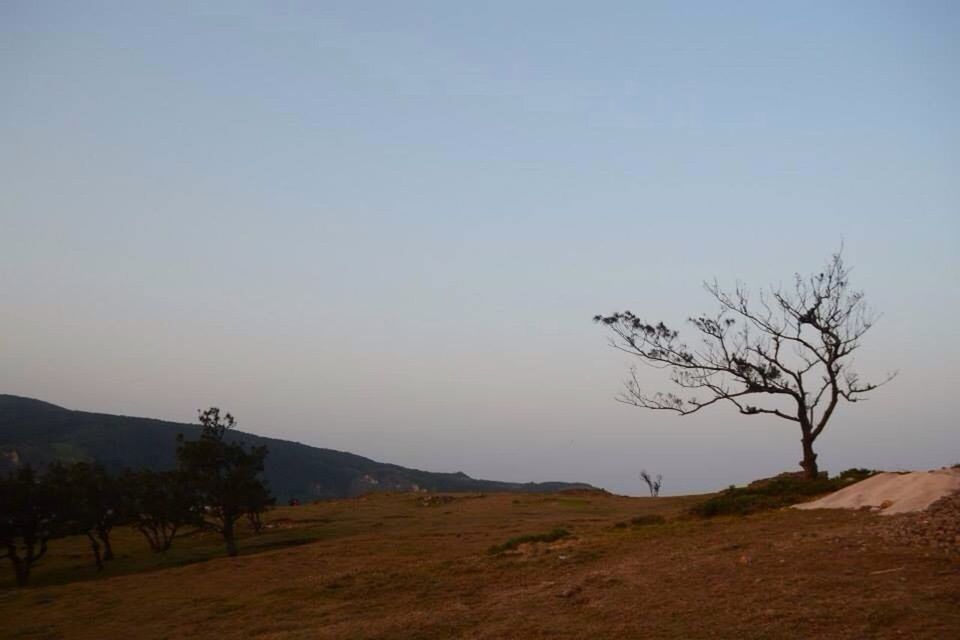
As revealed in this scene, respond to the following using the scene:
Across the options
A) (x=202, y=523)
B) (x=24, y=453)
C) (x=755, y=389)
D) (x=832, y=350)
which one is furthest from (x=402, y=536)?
(x=24, y=453)

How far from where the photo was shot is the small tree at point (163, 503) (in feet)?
131

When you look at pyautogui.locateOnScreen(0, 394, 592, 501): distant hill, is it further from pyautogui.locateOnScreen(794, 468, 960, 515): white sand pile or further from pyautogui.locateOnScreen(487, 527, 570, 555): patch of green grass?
pyautogui.locateOnScreen(794, 468, 960, 515): white sand pile

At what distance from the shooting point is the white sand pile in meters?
18.5

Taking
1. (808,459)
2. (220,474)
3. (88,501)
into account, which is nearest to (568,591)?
(808,459)

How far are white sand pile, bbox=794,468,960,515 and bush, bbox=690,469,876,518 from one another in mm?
1550

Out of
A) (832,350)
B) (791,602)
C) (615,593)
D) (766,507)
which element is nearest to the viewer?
(791,602)

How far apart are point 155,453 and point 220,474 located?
106 m

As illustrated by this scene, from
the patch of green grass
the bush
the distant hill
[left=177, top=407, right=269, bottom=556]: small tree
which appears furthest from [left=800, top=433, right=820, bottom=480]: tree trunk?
the distant hill

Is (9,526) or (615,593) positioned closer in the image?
(615,593)

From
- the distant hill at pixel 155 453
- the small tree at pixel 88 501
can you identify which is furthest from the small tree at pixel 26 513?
the distant hill at pixel 155 453

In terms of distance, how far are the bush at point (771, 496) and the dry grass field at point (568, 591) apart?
120 cm

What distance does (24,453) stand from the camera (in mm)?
111000

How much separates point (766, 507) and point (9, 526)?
34.1m

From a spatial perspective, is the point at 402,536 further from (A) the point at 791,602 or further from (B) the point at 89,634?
(A) the point at 791,602
